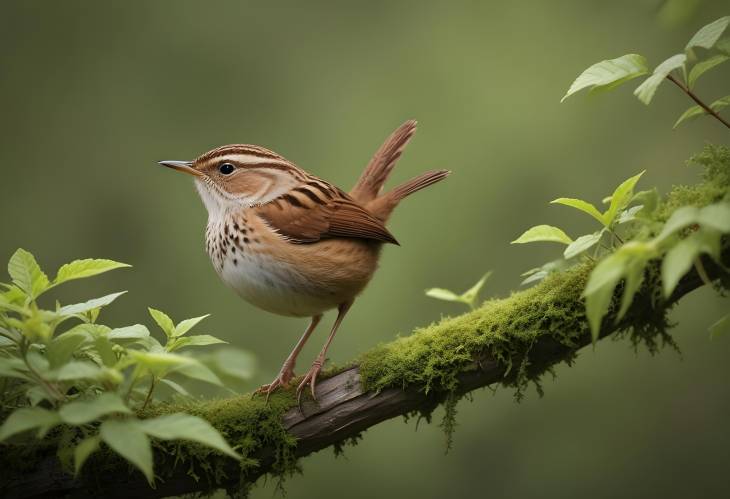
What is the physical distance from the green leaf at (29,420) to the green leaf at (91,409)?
0.24ft

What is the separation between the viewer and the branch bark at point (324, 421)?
305 centimetres

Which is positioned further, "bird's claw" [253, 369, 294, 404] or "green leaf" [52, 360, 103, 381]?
"bird's claw" [253, 369, 294, 404]

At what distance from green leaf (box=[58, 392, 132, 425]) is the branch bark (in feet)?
3.36

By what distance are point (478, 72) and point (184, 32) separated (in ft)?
12.3

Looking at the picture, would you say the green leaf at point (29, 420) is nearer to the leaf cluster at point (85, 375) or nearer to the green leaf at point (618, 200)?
the leaf cluster at point (85, 375)

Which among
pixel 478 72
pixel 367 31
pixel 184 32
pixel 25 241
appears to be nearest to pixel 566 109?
pixel 478 72

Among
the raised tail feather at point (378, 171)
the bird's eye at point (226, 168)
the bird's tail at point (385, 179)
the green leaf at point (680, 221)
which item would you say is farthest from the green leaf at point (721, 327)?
the bird's eye at point (226, 168)

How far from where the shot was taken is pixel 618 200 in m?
2.90

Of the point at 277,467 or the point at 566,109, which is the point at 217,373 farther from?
the point at 566,109

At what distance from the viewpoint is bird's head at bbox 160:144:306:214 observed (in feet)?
14.1

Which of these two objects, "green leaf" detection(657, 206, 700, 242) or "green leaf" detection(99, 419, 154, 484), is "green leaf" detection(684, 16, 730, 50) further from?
"green leaf" detection(99, 419, 154, 484)

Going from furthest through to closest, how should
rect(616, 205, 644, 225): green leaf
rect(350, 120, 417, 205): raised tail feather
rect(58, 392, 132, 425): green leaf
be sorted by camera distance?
rect(350, 120, 417, 205): raised tail feather, rect(616, 205, 644, 225): green leaf, rect(58, 392, 132, 425): green leaf

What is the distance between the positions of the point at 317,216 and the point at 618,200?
5.94 feet

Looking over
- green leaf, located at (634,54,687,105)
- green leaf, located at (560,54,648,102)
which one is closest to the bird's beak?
green leaf, located at (560,54,648,102)
